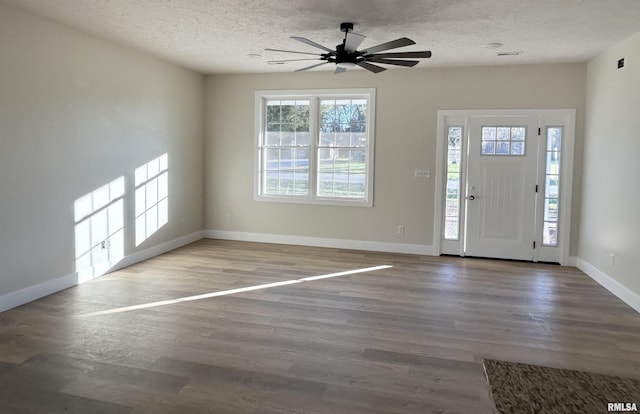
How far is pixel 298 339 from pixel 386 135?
404 centimetres

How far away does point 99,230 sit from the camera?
5.09 meters

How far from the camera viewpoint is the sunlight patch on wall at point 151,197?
5.84 m

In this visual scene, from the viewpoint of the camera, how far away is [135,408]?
95.5 inches

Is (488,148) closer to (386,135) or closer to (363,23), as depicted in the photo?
(386,135)

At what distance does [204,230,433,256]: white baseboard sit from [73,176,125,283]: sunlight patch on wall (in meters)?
2.17

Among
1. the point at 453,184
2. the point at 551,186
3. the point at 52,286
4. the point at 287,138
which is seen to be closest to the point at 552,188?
the point at 551,186

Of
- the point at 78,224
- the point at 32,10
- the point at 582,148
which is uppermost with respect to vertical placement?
the point at 32,10

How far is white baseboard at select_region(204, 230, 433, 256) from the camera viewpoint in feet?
21.9

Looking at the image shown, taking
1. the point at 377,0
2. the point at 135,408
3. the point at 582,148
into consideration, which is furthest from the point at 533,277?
the point at 135,408

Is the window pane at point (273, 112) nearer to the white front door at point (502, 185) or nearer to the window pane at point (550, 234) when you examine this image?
the white front door at point (502, 185)

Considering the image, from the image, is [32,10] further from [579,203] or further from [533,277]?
[579,203]

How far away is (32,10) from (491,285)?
5.44 metres

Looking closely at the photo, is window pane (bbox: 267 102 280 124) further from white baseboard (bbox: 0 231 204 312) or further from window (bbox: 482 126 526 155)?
window (bbox: 482 126 526 155)

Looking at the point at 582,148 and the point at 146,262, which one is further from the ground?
the point at 582,148
